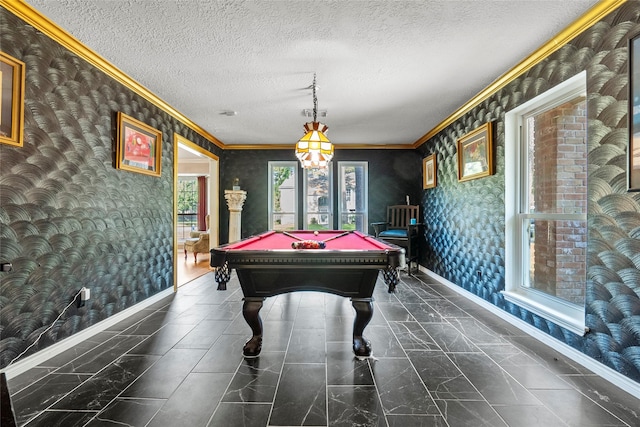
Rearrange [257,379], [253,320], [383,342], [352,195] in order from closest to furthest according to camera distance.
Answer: [257,379]
[253,320]
[383,342]
[352,195]

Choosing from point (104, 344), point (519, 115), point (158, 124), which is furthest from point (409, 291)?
point (158, 124)

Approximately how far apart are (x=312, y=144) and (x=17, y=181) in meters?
2.24

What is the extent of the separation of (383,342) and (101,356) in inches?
88.3

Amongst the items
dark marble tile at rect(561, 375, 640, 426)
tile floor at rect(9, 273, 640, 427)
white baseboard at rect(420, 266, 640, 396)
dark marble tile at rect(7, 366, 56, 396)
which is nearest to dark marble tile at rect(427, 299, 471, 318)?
tile floor at rect(9, 273, 640, 427)

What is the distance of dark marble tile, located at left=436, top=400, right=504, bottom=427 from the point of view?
4.93 feet

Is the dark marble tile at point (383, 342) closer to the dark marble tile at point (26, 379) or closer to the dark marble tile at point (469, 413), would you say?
the dark marble tile at point (469, 413)

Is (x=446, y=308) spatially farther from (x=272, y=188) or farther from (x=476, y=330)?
(x=272, y=188)

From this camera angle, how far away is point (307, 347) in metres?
2.34

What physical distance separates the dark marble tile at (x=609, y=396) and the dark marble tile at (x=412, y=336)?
2.86 feet

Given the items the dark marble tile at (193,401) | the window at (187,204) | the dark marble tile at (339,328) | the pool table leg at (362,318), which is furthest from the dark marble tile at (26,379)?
the window at (187,204)

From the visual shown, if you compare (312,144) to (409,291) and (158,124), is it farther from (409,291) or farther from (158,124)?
(409,291)

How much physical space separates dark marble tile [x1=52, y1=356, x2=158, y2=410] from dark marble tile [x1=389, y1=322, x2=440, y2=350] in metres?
2.01

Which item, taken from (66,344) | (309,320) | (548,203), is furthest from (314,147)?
(66,344)

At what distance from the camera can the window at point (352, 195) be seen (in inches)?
243
